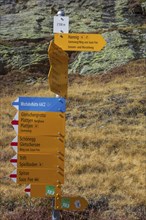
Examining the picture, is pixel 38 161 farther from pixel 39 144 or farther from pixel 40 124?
pixel 40 124

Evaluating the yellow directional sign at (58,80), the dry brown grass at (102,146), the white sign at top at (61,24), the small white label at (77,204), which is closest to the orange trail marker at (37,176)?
the small white label at (77,204)

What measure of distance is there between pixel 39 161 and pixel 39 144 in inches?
9.5

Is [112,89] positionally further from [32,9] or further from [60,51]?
[32,9]

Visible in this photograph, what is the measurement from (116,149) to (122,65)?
14.7 m

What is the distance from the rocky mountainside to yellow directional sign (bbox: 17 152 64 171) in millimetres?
23436

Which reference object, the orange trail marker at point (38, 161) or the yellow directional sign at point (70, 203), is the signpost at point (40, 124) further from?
the yellow directional sign at point (70, 203)

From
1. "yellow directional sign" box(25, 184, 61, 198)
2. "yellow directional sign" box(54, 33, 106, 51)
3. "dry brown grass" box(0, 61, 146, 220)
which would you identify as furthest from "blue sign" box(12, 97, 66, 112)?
"dry brown grass" box(0, 61, 146, 220)

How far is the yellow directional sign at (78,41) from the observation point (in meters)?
6.53

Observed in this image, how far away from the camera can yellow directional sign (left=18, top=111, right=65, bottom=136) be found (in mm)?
5949

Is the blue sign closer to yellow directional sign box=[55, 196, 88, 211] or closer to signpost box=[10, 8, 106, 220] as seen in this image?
signpost box=[10, 8, 106, 220]

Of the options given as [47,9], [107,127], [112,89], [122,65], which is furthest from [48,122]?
[47,9]

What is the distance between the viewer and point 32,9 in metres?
40.6

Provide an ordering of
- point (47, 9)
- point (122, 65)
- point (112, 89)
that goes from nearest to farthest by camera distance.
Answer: point (112, 89), point (122, 65), point (47, 9)

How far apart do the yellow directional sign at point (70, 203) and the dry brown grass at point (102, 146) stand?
3412 mm
